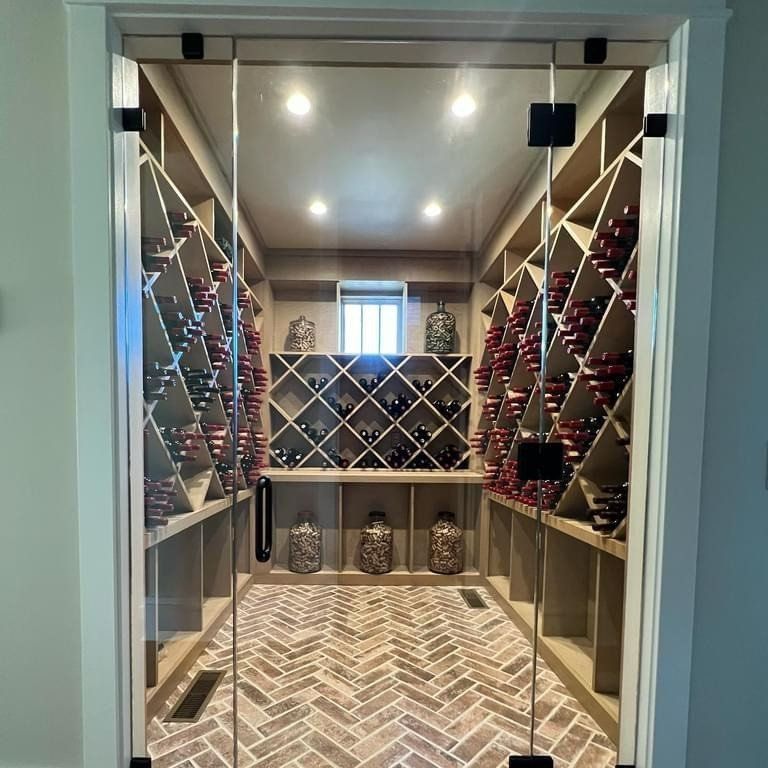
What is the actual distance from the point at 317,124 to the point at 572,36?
1.06 meters

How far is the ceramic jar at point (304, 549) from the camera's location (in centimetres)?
259

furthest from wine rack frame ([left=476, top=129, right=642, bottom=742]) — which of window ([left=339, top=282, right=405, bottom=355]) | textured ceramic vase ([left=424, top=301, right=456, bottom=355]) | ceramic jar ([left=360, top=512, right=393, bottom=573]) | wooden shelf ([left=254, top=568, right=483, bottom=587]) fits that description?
window ([left=339, top=282, right=405, bottom=355])

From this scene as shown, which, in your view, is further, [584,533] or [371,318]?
[371,318]

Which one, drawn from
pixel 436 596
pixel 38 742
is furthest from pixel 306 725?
pixel 436 596

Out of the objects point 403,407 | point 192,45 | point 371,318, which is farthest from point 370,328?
point 192,45

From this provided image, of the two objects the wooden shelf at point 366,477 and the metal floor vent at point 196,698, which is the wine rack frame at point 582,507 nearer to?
the wooden shelf at point 366,477

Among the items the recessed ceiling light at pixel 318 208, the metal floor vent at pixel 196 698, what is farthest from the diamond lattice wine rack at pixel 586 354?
the metal floor vent at pixel 196 698

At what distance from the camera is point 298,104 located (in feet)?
5.14

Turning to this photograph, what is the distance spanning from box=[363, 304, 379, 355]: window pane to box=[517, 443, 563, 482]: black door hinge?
1850 millimetres

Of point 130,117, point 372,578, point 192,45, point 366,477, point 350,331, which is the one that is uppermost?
point 192,45

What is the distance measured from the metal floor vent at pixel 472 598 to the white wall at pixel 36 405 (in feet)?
6.19

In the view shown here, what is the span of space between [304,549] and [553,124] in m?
2.53

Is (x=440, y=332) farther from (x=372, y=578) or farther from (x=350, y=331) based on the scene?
(x=372, y=578)

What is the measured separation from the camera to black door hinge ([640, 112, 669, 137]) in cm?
96
